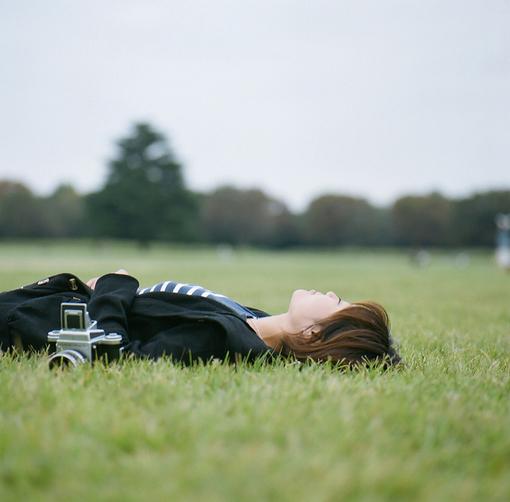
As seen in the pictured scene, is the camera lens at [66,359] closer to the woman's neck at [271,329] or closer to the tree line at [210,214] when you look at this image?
the woman's neck at [271,329]

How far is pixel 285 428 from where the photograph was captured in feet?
6.00

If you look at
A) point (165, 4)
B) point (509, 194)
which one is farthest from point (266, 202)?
point (165, 4)

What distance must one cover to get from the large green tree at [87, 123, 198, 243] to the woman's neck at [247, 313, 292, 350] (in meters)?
50.5

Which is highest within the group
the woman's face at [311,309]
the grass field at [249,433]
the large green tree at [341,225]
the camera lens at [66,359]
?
the large green tree at [341,225]

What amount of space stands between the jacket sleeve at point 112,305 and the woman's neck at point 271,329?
0.80 metres

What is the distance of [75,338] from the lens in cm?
253

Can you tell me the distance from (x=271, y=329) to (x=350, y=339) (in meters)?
0.52

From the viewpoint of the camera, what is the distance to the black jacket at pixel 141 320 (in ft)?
9.66

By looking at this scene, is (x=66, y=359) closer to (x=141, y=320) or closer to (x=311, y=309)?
(x=141, y=320)

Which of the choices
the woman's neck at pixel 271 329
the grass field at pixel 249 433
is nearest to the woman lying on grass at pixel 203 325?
the woman's neck at pixel 271 329

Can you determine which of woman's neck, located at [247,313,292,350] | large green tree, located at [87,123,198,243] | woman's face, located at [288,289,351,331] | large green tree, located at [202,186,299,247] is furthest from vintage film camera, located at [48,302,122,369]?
large green tree, located at [202,186,299,247]

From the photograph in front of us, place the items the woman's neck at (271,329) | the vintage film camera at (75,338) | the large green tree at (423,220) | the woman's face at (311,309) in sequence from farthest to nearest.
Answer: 1. the large green tree at (423,220)
2. the woman's neck at (271,329)
3. the woman's face at (311,309)
4. the vintage film camera at (75,338)

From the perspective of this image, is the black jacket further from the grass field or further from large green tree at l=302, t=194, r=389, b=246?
large green tree at l=302, t=194, r=389, b=246

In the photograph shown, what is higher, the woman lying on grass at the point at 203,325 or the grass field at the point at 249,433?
the woman lying on grass at the point at 203,325
